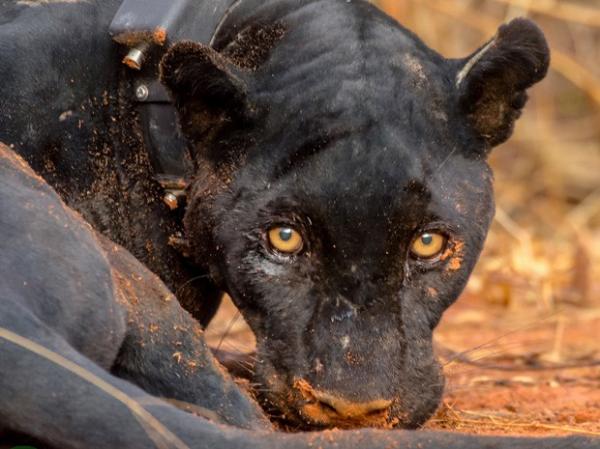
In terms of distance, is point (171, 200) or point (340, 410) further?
point (171, 200)

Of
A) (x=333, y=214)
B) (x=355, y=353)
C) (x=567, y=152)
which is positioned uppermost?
(x=333, y=214)

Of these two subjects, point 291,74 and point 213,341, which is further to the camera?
point 213,341

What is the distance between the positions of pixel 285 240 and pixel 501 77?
31.1 inches

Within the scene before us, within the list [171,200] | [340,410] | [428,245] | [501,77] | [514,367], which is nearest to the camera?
[340,410]

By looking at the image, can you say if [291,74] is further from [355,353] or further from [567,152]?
[567,152]

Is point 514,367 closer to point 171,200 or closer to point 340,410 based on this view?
point 171,200

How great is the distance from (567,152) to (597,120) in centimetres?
54

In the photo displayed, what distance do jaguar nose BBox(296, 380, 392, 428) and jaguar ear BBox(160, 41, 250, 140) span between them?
31.6 inches

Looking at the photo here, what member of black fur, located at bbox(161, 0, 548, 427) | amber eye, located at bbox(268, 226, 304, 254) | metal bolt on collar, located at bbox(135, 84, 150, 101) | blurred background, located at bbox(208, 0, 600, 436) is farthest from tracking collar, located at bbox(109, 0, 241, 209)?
blurred background, located at bbox(208, 0, 600, 436)

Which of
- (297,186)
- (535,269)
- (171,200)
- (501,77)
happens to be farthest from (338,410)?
(535,269)

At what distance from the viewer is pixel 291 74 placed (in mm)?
3666

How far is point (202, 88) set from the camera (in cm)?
353

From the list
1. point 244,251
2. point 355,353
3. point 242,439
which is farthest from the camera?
point 244,251

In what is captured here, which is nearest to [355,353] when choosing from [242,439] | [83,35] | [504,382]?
[242,439]
